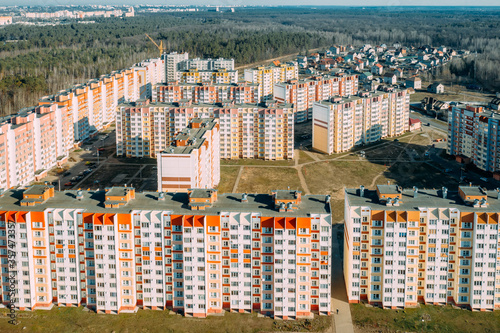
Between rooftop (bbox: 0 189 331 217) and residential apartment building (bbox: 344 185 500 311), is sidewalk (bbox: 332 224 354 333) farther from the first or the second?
rooftop (bbox: 0 189 331 217)

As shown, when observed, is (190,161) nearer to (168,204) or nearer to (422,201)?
(168,204)

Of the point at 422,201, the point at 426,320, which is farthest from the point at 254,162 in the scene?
the point at 426,320

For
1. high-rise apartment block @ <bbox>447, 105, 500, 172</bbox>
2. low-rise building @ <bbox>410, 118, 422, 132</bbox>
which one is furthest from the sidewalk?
low-rise building @ <bbox>410, 118, 422, 132</bbox>

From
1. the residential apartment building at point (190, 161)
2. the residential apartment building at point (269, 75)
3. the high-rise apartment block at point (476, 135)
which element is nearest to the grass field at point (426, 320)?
the residential apartment building at point (190, 161)

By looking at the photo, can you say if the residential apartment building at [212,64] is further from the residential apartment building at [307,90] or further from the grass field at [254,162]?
the grass field at [254,162]

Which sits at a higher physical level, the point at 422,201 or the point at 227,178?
the point at 422,201

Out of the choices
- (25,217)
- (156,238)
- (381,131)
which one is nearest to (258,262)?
(156,238)
